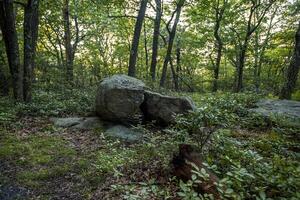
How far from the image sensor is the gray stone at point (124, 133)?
6.14 m

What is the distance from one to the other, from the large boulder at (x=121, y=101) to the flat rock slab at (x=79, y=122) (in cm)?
34

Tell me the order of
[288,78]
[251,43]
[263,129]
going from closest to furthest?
[263,129] → [288,78] → [251,43]

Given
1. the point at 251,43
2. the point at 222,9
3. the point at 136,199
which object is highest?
the point at 222,9

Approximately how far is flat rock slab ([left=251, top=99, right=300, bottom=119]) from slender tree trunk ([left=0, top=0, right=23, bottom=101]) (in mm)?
7804

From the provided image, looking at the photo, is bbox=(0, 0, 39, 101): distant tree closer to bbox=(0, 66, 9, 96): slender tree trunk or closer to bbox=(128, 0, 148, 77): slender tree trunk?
bbox=(0, 66, 9, 96): slender tree trunk

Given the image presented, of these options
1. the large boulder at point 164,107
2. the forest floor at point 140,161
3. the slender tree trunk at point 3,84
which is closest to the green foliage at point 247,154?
the forest floor at point 140,161

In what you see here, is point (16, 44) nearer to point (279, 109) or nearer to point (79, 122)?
point (79, 122)

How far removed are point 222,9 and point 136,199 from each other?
1428 cm

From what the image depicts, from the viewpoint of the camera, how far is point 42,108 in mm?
8305

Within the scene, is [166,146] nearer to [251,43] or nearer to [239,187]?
[239,187]

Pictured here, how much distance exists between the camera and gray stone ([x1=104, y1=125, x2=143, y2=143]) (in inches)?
242

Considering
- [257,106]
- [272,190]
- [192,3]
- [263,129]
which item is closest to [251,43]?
[192,3]

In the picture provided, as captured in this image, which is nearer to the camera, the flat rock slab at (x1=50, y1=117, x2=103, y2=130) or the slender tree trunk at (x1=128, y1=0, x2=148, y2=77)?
the flat rock slab at (x1=50, y1=117, x2=103, y2=130)

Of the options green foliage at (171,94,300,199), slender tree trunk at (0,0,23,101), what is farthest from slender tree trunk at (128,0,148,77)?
green foliage at (171,94,300,199)
